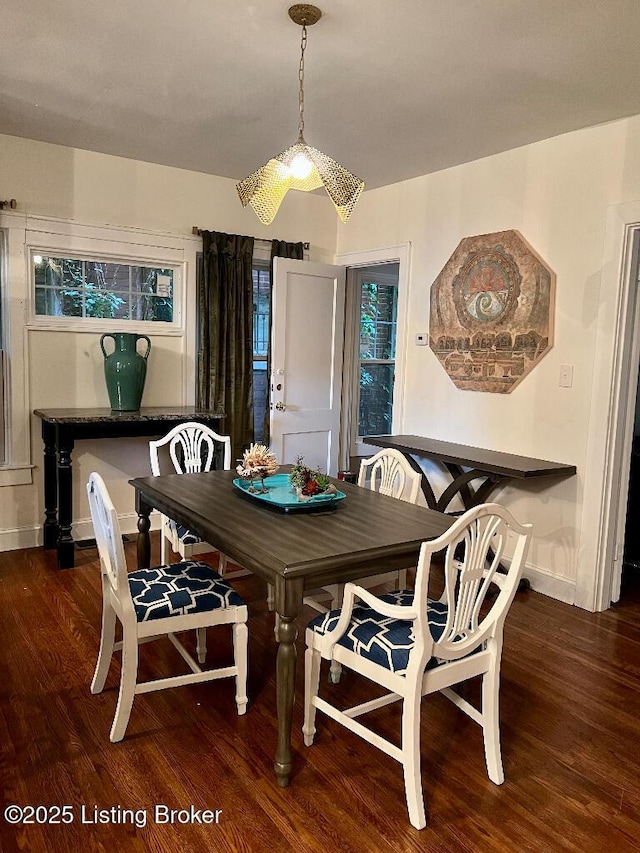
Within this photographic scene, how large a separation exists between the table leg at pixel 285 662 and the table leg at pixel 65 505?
7.59ft

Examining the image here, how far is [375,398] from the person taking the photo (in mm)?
6598

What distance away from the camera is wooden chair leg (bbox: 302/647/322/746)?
222 centimetres

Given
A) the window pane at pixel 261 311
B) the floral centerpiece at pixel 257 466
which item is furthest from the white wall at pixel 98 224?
the floral centerpiece at pixel 257 466

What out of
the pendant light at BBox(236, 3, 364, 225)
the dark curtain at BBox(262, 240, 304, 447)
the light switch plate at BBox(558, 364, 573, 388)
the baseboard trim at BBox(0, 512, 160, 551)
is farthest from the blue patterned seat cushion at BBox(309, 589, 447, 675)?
the dark curtain at BBox(262, 240, 304, 447)

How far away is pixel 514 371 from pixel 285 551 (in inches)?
92.4

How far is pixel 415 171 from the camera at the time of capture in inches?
175

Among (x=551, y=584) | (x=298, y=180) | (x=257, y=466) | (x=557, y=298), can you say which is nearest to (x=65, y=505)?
(x=257, y=466)

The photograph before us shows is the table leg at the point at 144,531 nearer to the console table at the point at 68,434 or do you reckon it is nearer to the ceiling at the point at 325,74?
the console table at the point at 68,434

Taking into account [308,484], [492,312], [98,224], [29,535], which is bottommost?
[29,535]

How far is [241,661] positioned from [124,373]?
238 cm

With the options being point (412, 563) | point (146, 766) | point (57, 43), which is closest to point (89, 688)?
point (146, 766)

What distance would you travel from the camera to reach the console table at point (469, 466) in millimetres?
3525

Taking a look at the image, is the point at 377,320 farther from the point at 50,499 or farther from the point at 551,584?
the point at 50,499

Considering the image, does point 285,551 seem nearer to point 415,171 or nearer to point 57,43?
point 57,43
